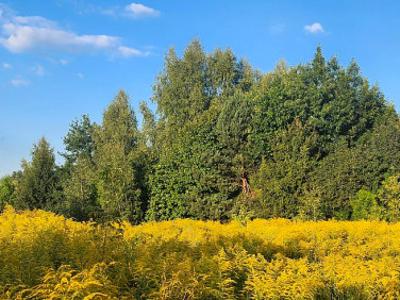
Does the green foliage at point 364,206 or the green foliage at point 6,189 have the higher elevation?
the green foliage at point 6,189

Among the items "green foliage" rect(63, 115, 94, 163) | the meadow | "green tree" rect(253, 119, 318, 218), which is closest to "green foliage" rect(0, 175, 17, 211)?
"green foliage" rect(63, 115, 94, 163)

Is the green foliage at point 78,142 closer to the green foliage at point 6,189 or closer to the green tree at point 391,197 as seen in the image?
the green foliage at point 6,189

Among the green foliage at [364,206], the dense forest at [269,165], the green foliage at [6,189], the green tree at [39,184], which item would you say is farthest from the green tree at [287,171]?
the green foliage at [6,189]

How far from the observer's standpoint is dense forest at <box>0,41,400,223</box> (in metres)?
18.5

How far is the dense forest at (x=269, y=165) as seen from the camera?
18.5 metres

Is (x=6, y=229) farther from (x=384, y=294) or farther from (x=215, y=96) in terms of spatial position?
(x=215, y=96)

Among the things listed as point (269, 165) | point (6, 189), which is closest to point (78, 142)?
point (6, 189)

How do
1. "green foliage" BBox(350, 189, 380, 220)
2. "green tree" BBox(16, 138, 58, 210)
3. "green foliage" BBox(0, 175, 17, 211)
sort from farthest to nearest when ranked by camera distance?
1. "green foliage" BBox(0, 175, 17, 211)
2. "green tree" BBox(16, 138, 58, 210)
3. "green foliage" BBox(350, 189, 380, 220)

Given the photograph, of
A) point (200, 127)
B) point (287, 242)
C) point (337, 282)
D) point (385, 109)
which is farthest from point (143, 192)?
point (337, 282)

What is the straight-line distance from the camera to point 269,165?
2038cm

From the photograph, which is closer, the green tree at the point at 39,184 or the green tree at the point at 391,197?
the green tree at the point at 391,197

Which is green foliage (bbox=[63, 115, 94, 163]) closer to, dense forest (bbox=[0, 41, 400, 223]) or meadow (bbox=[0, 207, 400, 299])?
dense forest (bbox=[0, 41, 400, 223])

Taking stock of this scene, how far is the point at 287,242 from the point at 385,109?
54.9 ft

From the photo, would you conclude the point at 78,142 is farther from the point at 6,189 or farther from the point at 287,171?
the point at 287,171
